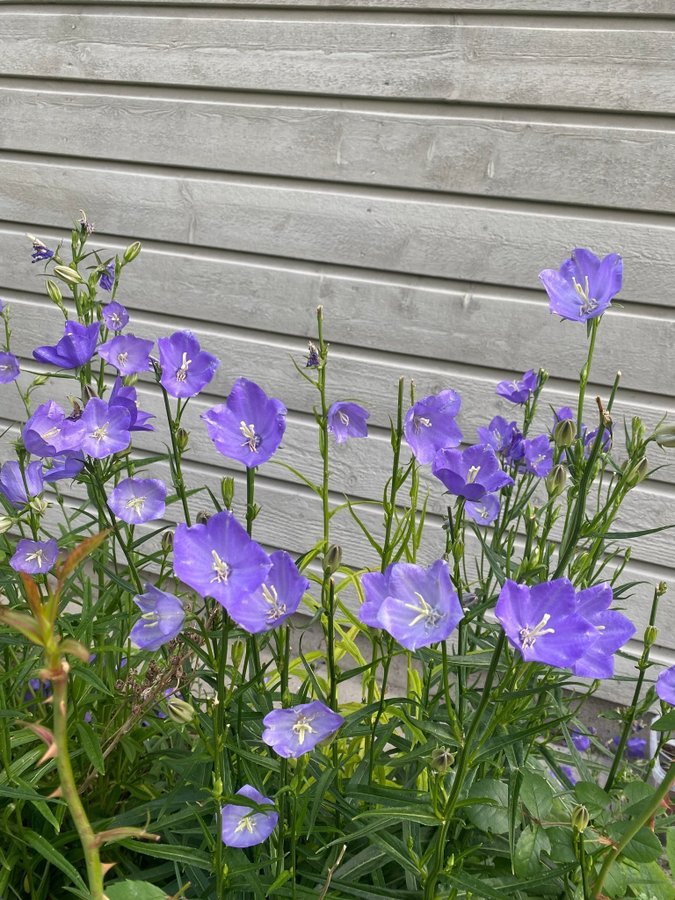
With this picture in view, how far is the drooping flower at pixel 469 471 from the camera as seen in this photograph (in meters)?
0.90

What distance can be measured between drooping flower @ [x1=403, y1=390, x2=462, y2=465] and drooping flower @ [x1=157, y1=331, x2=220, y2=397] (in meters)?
0.31

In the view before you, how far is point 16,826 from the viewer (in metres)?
1.17

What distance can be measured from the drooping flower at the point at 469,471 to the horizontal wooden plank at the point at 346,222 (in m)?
1.71

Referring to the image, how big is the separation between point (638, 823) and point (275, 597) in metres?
0.42

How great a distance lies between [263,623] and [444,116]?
7.10 ft

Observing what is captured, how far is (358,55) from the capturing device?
2496 mm

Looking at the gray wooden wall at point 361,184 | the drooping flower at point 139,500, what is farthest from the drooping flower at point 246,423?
the gray wooden wall at point 361,184

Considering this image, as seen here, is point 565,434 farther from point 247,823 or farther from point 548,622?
point 247,823

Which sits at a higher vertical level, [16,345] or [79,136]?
[79,136]

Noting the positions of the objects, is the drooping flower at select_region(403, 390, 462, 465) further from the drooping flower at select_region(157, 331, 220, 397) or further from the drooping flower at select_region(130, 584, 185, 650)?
the drooping flower at select_region(130, 584, 185, 650)

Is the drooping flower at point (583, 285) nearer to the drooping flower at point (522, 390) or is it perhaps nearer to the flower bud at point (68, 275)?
the drooping flower at point (522, 390)

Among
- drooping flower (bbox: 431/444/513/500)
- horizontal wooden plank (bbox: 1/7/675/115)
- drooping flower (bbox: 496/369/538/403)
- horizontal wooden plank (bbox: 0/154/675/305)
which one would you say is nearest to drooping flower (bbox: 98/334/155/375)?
drooping flower (bbox: 431/444/513/500)

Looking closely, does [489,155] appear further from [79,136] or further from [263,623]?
[263,623]

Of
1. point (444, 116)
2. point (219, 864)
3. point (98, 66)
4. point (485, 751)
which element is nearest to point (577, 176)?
point (444, 116)
